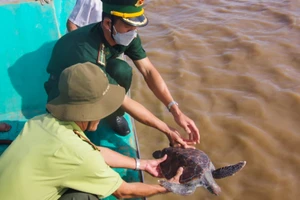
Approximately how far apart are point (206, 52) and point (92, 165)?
346 cm

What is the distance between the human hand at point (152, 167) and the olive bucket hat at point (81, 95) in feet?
2.54

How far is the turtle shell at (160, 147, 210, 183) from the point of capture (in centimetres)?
251

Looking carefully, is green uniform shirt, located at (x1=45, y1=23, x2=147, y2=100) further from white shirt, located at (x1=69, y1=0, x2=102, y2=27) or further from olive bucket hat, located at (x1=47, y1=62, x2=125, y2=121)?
white shirt, located at (x1=69, y1=0, x2=102, y2=27)

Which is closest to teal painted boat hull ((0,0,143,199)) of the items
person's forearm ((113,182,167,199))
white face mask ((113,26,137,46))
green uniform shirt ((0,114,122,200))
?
person's forearm ((113,182,167,199))

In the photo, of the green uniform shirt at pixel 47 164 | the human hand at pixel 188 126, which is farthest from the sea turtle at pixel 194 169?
the green uniform shirt at pixel 47 164

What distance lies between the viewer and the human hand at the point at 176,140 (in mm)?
2626

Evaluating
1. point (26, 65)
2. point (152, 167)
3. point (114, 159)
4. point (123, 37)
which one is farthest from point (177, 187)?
point (26, 65)

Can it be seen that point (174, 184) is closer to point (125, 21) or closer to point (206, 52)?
point (125, 21)

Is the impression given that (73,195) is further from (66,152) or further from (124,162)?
(124,162)

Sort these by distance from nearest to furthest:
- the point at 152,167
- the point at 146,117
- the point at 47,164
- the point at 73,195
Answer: the point at 47,164
the point at 73,195
the point at 152,167
the point at 146,117

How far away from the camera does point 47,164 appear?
1.57 metres

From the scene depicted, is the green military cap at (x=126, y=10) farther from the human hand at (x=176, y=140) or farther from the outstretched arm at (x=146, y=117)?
the human hand at (x=176, y=140)

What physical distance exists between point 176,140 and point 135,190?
30.0 inches

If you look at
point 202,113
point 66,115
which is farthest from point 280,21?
point 66,115
